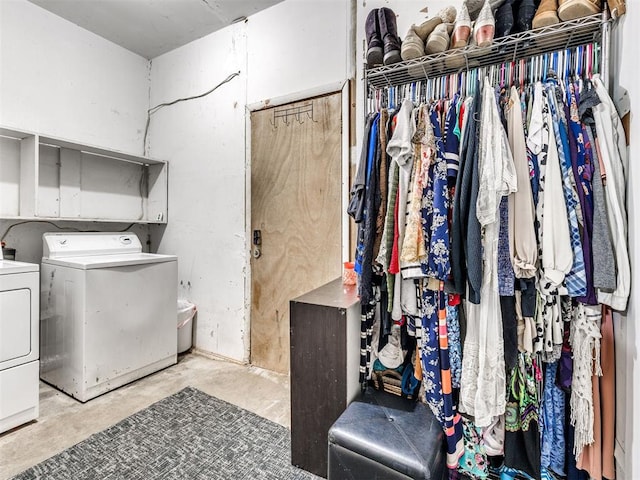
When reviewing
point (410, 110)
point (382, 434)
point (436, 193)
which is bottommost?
point (382, 434)

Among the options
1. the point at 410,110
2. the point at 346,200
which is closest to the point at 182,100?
the point at 346,200

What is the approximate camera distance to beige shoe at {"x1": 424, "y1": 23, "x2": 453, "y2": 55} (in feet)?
4.81

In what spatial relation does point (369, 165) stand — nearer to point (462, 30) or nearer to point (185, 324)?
point (462, 30)

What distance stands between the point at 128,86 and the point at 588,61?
11.3ft

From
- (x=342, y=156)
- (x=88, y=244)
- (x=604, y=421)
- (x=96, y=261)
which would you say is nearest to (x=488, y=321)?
(x=604, y=421)

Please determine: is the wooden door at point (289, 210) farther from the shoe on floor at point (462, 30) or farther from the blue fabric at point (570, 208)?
the blue fabric at point (570, 208)

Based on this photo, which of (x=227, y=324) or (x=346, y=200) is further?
(x=227, y=324)

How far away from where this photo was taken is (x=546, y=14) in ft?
4.15

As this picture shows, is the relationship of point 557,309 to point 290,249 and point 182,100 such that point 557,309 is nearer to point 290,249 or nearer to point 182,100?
point 290,249

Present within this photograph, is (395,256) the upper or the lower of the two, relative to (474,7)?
lower

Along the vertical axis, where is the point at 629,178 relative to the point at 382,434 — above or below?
above

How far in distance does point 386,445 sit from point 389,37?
6.08ft

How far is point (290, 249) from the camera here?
240cm

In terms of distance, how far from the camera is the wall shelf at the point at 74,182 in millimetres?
2287
